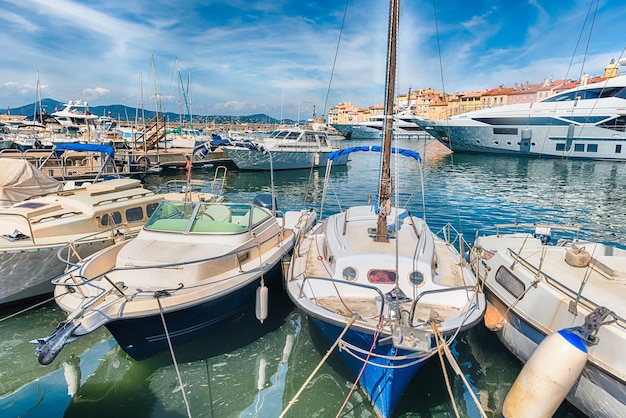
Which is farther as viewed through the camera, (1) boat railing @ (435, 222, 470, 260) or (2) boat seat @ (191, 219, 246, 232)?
(1) boat railing @ (435, 222, 470, 260)

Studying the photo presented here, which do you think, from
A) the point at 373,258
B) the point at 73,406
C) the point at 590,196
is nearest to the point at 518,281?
the point at 373,258

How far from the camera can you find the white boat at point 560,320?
4641 millimetres

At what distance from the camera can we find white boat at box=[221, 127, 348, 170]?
110 ft

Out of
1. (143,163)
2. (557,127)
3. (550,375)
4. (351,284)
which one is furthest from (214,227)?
(557,127)

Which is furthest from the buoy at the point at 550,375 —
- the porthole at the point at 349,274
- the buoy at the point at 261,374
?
the buoy at the point at 261,374

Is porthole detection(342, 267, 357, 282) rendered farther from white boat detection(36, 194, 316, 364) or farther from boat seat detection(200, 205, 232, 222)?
boat seat detection(200, 205, 232, 222)

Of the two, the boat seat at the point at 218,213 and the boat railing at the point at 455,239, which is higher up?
the boat seat at the point at 218,213

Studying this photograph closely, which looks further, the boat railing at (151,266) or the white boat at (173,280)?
the white boat at (173,280)

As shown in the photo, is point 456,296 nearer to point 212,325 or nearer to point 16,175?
point 212,325

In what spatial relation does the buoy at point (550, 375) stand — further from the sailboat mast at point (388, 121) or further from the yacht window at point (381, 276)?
the sailboat mast at point (388, 121)

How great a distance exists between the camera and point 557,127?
141 feet

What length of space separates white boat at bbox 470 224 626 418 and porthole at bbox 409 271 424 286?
40.4 inches

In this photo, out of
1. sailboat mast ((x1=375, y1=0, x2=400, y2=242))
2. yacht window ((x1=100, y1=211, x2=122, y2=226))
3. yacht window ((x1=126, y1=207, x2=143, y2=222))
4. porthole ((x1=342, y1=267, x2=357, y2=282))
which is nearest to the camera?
porthole ((x1=342, y1=267, x2=357, y2=282))

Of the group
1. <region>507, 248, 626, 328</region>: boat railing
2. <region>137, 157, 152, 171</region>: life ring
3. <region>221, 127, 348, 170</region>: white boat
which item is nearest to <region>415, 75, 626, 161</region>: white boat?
<region>221, 127, 348, 170</region>: white boat
